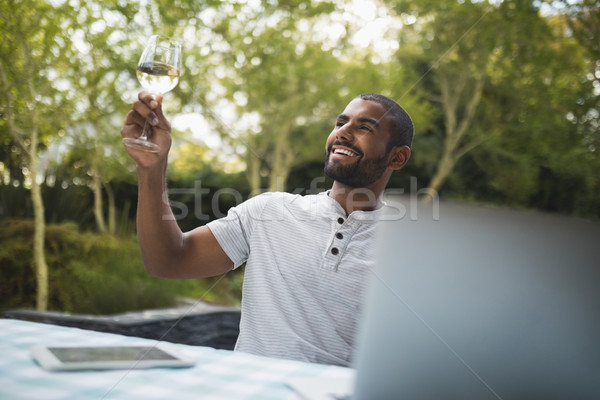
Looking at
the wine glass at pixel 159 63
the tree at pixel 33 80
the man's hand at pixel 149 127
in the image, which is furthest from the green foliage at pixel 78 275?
the man's hand at pixel 149 127

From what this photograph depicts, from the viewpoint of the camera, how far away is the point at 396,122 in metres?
2.25

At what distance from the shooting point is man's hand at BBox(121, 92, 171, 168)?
159cm

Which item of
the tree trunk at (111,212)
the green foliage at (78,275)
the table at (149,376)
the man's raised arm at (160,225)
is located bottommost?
the green foliage at (78,275)

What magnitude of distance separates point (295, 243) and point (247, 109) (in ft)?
23.9

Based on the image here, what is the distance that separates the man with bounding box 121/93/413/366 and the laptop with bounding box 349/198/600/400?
966mm

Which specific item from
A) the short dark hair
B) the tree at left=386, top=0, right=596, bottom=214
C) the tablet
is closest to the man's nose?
the short dark hair

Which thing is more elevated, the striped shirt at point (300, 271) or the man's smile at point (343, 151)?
the man's smile at point (343, 151)

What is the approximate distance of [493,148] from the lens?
11578 mm

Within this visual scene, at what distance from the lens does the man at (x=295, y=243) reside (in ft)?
5.66

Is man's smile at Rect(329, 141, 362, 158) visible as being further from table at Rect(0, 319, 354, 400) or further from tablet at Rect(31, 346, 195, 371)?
tablet at Rect(31, 346, 195, 371)

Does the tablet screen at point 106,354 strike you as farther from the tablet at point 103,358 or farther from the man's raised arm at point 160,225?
the man's raised arm at point 160,225

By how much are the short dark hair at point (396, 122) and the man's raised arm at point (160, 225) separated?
0.82 meters

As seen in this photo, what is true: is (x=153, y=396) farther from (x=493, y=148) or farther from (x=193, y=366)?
(x=493, y=148)

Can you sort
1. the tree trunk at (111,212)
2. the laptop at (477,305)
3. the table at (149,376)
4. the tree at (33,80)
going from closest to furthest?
the laptop at (477,305)
the table at (149,376)
the tree at (33,80)
the tree trunk at (111,212)
